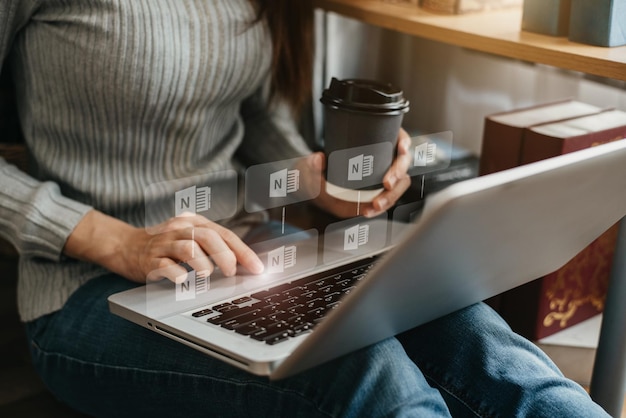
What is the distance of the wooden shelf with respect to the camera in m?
0.87

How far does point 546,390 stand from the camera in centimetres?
77

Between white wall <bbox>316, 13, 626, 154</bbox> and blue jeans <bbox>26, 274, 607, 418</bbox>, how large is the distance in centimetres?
77

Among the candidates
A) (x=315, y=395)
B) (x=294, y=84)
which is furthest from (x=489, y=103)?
(x=315, y=395)

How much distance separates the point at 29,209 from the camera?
90 centimetres

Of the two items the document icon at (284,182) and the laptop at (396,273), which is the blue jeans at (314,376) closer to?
the laptop at (396,273)

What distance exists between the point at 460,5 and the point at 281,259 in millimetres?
465

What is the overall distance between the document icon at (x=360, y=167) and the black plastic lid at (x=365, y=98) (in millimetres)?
64

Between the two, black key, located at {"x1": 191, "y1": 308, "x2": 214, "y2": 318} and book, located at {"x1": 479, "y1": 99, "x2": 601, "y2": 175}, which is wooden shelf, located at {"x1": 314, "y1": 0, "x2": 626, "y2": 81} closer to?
book, located at {"x1": 479, "y1": 99, "x2": 601, "y2": 175}

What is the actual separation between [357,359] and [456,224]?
9.1 inches

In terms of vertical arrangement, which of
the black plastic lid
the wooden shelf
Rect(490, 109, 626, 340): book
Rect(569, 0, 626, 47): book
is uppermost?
Rect(569, 0, 626, 47): book

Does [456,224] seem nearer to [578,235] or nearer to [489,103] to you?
[578,235]

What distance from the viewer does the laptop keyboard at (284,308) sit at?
71cm

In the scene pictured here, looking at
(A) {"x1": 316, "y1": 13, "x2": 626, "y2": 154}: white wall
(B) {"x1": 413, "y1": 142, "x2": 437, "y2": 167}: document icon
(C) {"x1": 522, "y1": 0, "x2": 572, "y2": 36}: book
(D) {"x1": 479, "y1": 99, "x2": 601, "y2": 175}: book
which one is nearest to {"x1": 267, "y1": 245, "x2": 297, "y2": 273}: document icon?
(B) {"x1": 413, "y1": 142, "x2": 437, "y2": 167}: document icon

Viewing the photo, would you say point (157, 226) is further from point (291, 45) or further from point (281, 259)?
point (291, 45)
